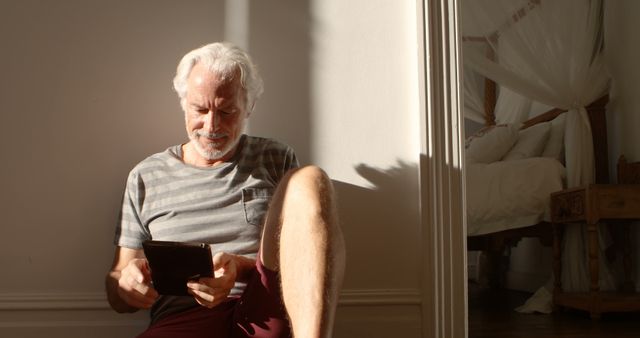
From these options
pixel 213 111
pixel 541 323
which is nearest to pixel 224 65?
pixel 213 111

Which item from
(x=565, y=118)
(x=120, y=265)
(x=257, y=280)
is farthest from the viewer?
(x=565, y=118)

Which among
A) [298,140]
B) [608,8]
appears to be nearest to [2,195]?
[298,140]

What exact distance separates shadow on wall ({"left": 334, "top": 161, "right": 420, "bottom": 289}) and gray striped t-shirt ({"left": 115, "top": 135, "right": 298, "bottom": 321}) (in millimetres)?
244

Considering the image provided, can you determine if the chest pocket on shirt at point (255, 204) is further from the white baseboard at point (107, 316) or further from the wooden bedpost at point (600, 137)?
the wooden bedpost at point (600, 137)

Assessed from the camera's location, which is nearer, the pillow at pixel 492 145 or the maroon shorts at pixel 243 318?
the maroon shorts at pixel 243 318

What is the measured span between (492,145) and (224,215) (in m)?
2.91

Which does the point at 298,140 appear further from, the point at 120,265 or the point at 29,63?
the point at 29,63

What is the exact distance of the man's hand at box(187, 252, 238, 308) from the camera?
1.14 metres

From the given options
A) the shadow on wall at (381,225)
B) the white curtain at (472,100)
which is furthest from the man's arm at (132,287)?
the white curtain at (472,100)

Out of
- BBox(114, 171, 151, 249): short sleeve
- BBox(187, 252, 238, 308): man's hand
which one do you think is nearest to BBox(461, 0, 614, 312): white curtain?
BBox(114, 171, 151, 249): short sleeve

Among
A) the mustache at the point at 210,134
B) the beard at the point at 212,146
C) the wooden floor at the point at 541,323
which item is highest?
the mustache at the point at 210,134

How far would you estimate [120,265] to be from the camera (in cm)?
142

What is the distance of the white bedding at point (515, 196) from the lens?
3.34m

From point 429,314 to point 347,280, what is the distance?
245 millimetres
